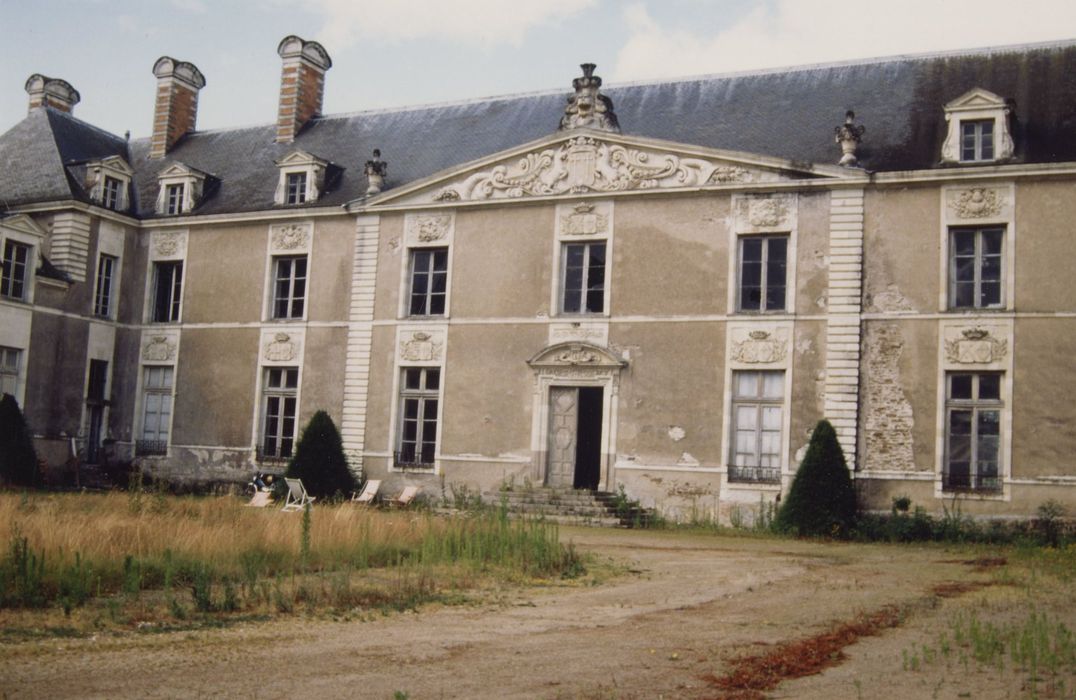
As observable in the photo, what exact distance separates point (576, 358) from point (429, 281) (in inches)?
131

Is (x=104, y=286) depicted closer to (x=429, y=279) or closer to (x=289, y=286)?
(x=289, y=286)

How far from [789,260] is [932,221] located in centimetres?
215

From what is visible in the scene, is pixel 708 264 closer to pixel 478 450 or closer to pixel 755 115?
pixel 755 115

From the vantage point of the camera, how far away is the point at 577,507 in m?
17.5

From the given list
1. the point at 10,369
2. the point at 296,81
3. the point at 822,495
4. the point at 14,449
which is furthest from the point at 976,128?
the point at 10,369

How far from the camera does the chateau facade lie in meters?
16.4

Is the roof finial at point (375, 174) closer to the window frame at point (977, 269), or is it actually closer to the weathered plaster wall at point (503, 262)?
the weathered plaster wall at point (503, 262)

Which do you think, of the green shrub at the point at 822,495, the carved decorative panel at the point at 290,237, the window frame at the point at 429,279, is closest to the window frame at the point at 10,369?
the carved decorative panel at the point at 290,237

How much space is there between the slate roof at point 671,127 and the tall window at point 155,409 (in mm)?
3340

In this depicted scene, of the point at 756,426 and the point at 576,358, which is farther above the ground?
the point at 576,358

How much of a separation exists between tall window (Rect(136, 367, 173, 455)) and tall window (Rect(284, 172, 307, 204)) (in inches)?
166

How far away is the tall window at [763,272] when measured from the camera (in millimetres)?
17578

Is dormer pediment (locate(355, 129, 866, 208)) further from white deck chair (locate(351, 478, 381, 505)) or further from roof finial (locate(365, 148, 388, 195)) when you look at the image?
white deck chair (locate(351, 478, 381, 505))

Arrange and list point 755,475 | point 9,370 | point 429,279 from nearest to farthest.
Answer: point 755,475 < point 429,279 < point 9,370
